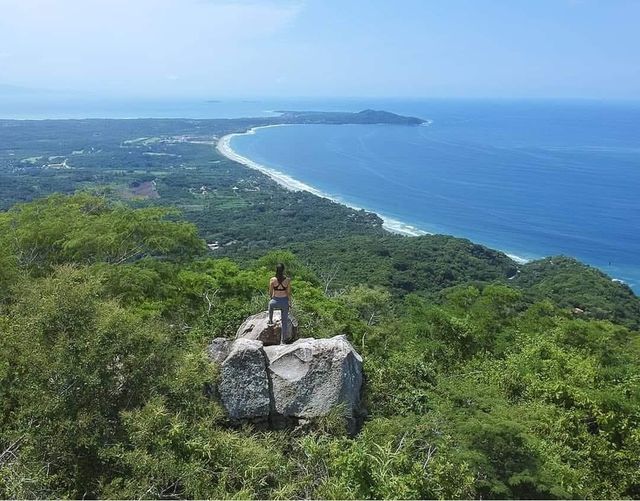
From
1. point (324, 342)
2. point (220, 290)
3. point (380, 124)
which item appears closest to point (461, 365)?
point (324, 342)

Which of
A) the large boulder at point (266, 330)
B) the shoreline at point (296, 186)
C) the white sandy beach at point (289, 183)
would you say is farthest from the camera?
the white sandy beach at point (289, 183)

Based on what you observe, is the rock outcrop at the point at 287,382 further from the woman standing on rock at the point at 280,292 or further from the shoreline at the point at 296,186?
the shoreline at the point at 296,186

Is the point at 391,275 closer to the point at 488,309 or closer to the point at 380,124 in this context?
the point at 488,309

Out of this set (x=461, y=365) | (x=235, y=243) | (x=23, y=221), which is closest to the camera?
(x=461, y=365)

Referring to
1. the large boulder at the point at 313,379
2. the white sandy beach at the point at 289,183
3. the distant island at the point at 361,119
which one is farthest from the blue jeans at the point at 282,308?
the distant island at the point at 361,119

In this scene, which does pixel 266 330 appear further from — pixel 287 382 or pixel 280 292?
pixel 287 382

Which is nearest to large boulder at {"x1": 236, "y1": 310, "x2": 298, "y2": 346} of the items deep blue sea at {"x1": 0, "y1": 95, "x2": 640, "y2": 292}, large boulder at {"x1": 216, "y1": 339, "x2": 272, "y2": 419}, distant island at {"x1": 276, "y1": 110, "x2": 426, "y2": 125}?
large boulder at {"x1": 216, "y1": 339, "x2": 272, "y2": 419}
